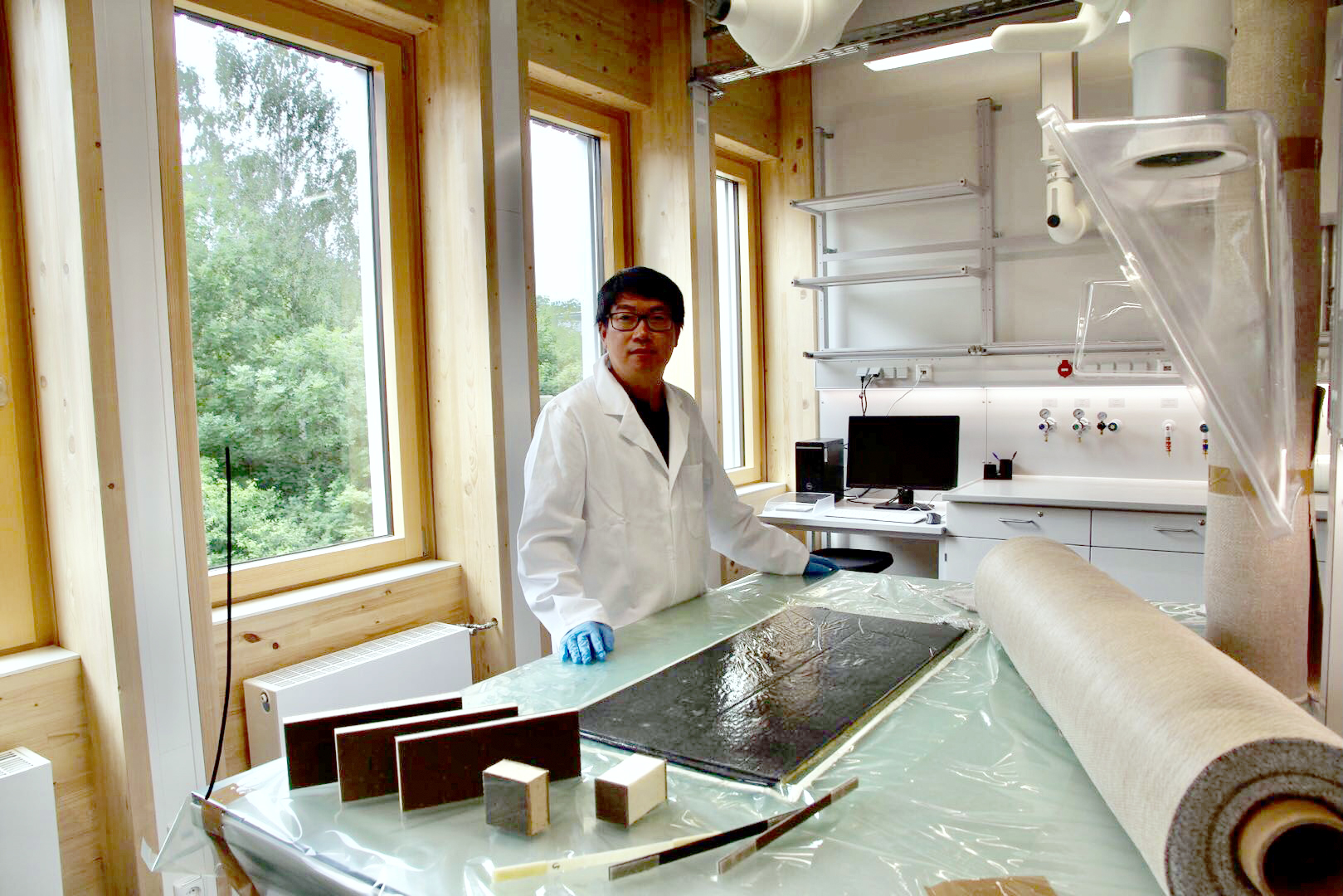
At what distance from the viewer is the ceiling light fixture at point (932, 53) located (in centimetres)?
316

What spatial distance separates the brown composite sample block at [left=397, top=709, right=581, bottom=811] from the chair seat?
2448 millimetres

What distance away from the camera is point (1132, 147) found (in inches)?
34.1

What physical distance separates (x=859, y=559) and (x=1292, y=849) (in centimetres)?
Answer: 276

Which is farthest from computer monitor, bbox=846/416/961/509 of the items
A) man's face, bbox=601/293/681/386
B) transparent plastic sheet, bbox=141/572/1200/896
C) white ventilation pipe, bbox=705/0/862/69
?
white ventilation pipe, bbox=705/0/862/69

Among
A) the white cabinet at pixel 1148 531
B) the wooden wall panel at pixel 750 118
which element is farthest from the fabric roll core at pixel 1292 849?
the wooden wall panel at pixel 750 118

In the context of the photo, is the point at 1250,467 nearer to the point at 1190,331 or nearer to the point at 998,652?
the point at 1190,331

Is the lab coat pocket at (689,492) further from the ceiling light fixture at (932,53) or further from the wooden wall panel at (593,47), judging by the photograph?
the ceiling light fixture at (932,53)

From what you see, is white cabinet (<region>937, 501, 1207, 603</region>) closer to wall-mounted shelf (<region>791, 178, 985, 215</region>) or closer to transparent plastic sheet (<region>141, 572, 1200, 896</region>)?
wall-mounted shelf (<region>791, 178, 985, 215</region>)

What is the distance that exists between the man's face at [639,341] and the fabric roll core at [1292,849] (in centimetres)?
154

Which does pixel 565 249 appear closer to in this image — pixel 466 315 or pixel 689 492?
pixel 466 315

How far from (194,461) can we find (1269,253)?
1985 mm

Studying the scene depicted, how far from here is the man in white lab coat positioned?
6.08ft

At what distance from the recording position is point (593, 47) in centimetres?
320

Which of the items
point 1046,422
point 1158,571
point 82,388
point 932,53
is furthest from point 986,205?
point 82,388
